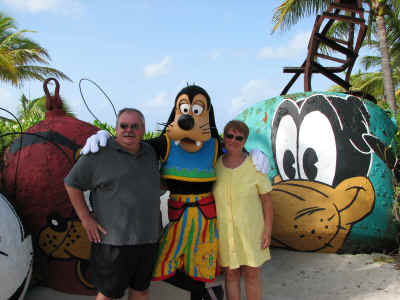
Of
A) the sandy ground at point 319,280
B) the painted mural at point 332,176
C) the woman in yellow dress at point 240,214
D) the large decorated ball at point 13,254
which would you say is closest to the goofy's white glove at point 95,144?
the large decorated ball at point 13,254

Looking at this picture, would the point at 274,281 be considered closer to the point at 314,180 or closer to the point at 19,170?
the point at 314,180

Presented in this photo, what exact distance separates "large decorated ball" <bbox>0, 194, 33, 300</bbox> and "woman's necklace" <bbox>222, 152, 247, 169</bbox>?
145 centimetres

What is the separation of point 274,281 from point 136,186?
1.88 m

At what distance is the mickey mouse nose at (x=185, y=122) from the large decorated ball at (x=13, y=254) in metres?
1.26

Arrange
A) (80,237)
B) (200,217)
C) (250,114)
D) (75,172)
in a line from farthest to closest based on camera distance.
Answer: (250,114) → (80,237) → (200,217) → (75,172)

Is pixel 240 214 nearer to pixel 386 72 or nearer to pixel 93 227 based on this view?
pixel 93 227

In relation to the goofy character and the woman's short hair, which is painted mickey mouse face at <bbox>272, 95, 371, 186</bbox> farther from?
the goofy character

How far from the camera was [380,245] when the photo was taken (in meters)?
3.66

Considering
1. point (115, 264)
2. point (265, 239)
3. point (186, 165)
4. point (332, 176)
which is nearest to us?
point (115, 264)

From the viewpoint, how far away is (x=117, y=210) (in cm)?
209

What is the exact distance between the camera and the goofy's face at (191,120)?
2.29 meters

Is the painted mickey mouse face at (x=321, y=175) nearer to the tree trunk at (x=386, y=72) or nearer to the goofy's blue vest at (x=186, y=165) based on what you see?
the goofy's blue vest at (x=186, y=165)

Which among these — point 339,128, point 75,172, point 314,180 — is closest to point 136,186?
point 75,172

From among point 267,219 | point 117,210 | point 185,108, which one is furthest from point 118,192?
point 267,219
